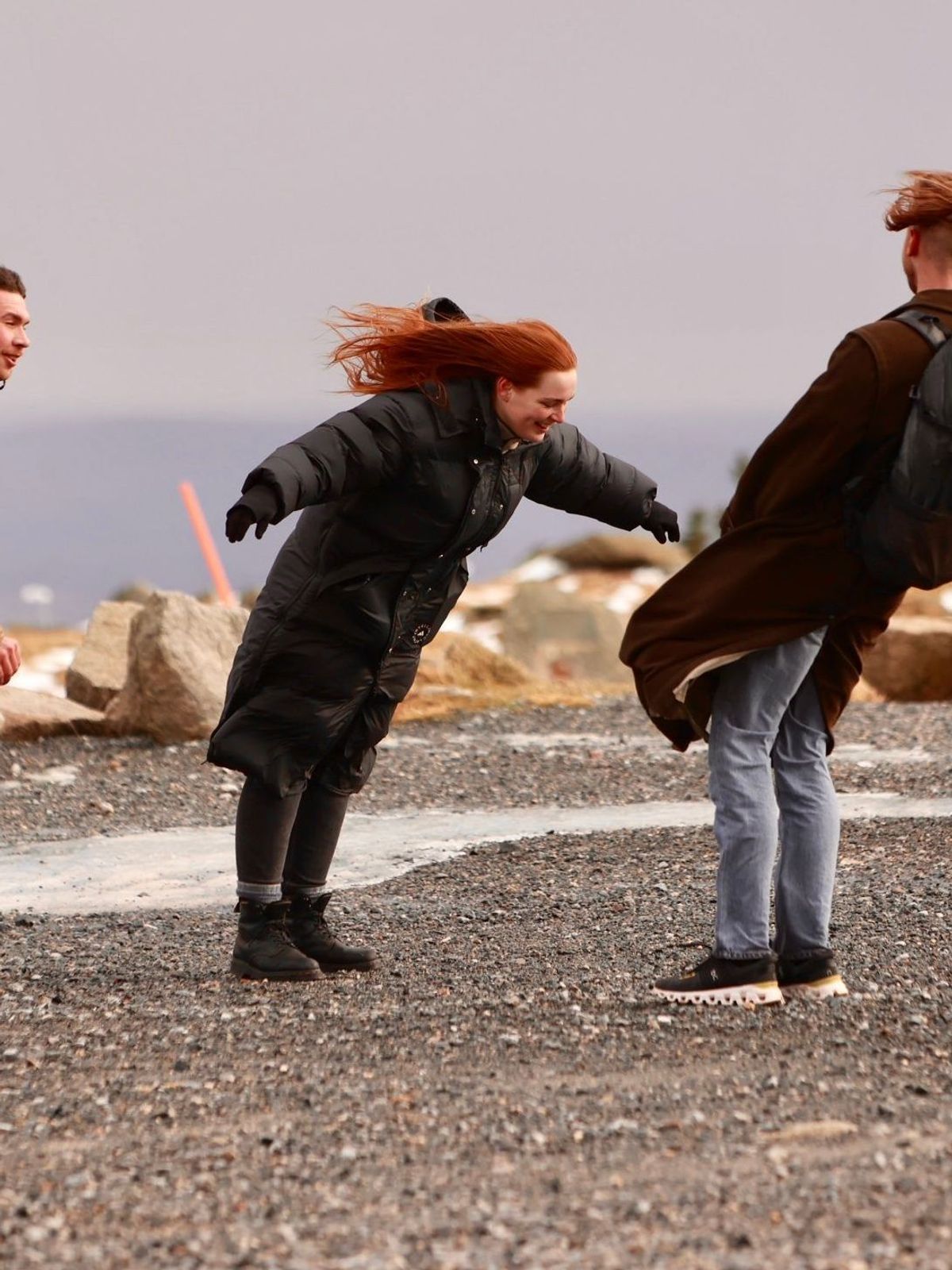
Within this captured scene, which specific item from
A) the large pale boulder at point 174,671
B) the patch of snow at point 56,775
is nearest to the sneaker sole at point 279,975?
the patch of snow at point 56,775

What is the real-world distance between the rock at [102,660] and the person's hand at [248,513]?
9.05 metres

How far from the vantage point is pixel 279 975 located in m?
4.98

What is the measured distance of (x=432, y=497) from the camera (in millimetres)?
4629

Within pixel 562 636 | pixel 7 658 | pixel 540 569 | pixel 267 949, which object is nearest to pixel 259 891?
pixel 267 949

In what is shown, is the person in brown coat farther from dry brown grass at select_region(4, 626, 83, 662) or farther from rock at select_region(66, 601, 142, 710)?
dry brown grass at select_region(4, 626, 83, 662)

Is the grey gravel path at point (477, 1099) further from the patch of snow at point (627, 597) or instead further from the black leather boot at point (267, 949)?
the patch of snow at point (627, 597)

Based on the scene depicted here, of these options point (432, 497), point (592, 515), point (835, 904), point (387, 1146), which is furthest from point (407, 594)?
point (835, 904)

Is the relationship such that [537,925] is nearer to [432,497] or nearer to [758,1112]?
[432,497]

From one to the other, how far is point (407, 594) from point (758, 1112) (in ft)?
6.11

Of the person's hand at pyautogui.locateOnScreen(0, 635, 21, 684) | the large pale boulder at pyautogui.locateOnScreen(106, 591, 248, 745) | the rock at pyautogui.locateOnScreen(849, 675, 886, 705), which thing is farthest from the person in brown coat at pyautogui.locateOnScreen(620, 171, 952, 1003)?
the rock at pyautogui.locateOnScreen(849, 675, 886, 705)

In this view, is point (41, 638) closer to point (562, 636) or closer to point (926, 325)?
point (562, 636)

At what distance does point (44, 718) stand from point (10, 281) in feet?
25.1

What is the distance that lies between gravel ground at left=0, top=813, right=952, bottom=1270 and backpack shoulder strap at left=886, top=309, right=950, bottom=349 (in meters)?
1.69

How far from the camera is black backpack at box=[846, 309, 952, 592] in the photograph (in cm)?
388
